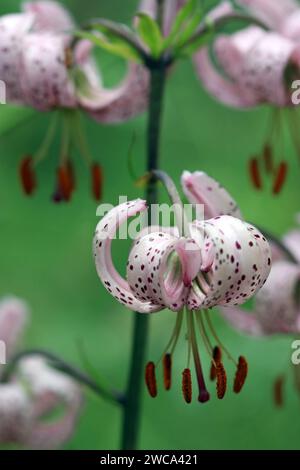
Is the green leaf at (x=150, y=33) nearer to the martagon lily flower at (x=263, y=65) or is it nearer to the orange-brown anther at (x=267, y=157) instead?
the martagon lily flower at (x=263, y=65)

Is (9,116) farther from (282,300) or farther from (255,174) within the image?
(282,300)

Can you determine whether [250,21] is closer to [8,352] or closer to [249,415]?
[8,352]

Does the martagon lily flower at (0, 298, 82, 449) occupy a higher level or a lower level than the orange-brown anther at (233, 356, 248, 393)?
lower

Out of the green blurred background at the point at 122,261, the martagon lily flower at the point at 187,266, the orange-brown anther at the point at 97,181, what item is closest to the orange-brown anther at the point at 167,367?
the martagon lily flower at the point at 187,266

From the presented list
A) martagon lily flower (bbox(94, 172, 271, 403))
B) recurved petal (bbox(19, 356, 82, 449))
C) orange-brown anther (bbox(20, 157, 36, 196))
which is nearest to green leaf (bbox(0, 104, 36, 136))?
orange-brown anther (bbox(20, 157, 36, 196))

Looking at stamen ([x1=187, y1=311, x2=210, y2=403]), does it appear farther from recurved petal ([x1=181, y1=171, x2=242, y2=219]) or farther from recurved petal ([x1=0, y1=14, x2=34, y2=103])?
recurved petal ([x1=0, y1=14, x2=34, y2=103])
